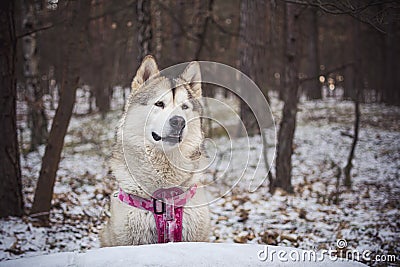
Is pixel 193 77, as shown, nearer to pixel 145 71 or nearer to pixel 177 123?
pixel 145 71

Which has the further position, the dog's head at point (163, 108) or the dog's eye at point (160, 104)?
the dog's eye at point (160, 104)

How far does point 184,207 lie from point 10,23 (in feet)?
13.6

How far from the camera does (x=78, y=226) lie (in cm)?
588

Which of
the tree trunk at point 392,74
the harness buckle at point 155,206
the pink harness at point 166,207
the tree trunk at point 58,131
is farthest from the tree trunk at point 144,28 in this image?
the tree trunk at point 392,74

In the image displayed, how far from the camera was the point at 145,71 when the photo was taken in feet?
11.5

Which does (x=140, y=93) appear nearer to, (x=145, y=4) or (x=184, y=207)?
(x=184, y=207)

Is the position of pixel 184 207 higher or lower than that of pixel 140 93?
lower

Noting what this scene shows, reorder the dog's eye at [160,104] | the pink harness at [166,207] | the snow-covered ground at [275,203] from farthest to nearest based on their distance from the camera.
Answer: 1. the snow-covered ground at [275,203]
2. the dog's eye at [160,104]
3. the pink harness at [166,207]

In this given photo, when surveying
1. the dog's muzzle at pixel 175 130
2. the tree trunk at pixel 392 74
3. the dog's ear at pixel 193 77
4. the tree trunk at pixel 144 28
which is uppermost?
the tree trunk at pixel 392 74

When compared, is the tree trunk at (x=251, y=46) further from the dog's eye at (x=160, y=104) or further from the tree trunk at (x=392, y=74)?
the tree trunk at (x=392, y=74)

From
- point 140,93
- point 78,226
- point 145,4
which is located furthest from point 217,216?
point 145,4

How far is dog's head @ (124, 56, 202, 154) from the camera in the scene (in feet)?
11.2

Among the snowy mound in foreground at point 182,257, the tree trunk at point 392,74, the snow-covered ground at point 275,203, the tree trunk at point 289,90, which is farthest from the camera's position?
the tree trunk at point 392,74

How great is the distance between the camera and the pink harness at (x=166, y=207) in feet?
10.6
